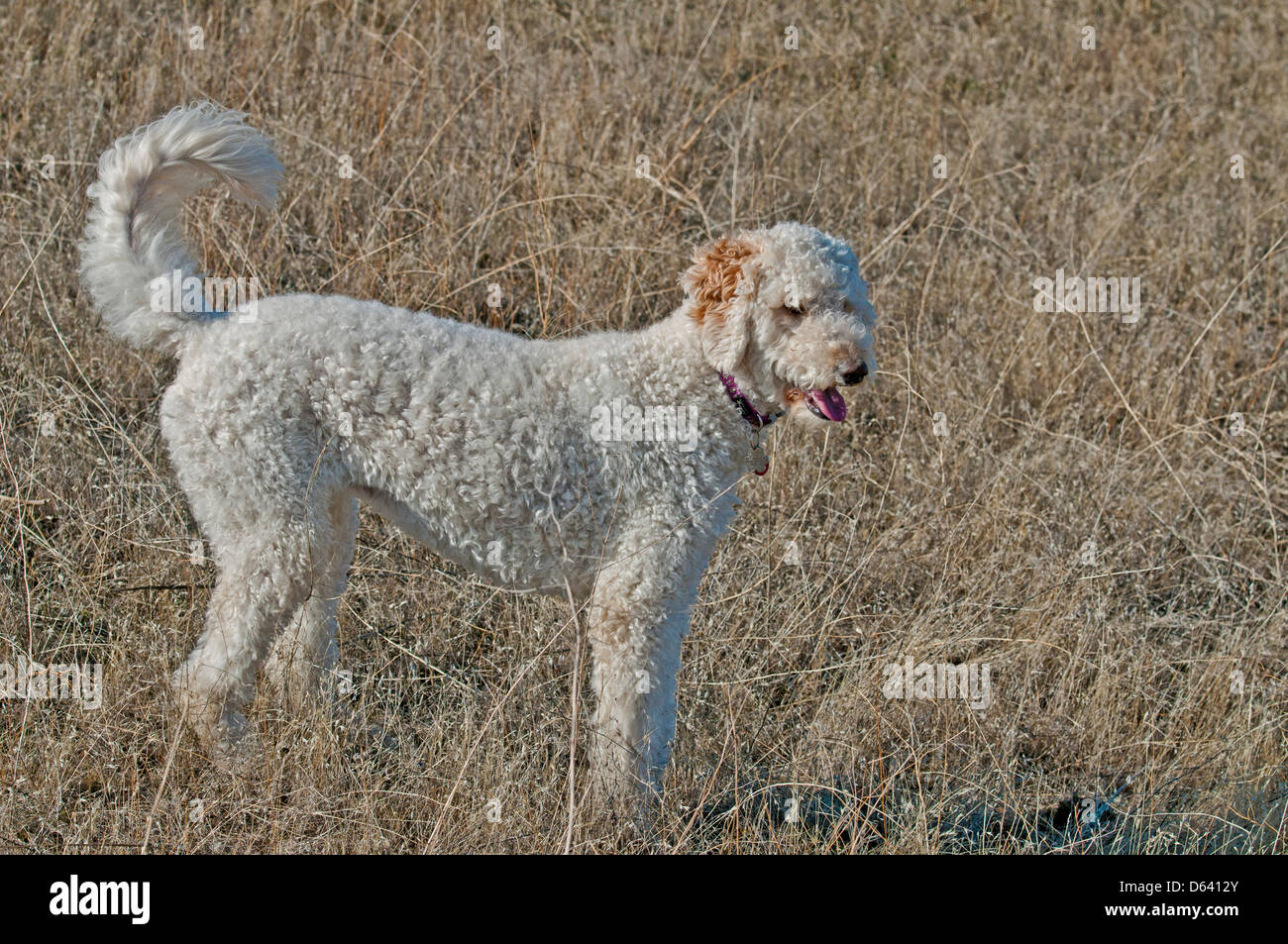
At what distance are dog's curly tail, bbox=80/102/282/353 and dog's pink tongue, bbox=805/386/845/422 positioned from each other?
1.59 metres

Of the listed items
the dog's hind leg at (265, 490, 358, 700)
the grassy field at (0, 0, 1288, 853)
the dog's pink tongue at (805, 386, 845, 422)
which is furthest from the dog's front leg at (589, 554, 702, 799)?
the dog's hind leg at (265, 490, 358, 700)

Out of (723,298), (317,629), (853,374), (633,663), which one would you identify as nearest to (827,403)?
(853,374)

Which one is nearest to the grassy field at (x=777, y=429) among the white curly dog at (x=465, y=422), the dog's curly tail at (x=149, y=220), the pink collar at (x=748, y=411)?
the white curly dog at (x=465, y=422)

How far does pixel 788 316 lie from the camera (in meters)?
3.49

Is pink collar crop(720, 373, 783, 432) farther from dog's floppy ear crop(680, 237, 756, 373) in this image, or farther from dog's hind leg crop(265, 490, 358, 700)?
dog's hind leg crop(265, 490, 358, 700)

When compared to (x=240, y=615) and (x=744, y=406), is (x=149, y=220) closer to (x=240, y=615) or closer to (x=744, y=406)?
(x=240, y=615)

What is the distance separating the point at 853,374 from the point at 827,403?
0.15m

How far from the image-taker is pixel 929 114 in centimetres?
715

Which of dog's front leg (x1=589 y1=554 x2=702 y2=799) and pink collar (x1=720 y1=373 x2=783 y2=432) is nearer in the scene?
dog's front leg (x1=589 y1=554 x2=702 y2=799)

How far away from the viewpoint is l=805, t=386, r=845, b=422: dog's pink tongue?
3.49 m

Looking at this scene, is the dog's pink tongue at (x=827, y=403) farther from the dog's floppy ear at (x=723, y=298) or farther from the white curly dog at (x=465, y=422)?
the dog's floppy ear at (x=723, y=298)

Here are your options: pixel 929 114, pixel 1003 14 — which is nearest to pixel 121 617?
pixel 929 114

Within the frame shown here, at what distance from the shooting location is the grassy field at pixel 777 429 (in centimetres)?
365

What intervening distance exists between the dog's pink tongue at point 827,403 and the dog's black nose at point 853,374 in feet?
0.33
